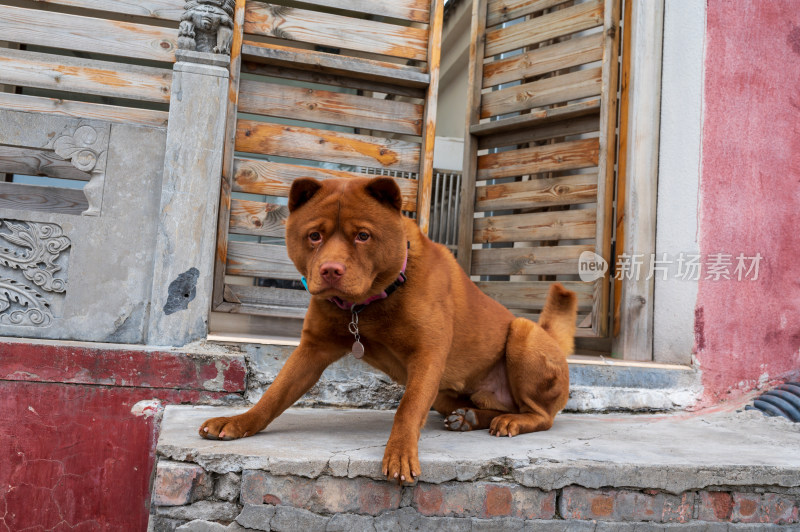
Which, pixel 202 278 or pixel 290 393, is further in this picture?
pixel 202 278

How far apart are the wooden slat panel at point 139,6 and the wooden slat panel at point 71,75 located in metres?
0.35

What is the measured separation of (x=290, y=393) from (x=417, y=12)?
125 inches

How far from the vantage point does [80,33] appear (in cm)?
404

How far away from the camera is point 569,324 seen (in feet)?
10.4

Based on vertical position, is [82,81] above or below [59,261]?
above

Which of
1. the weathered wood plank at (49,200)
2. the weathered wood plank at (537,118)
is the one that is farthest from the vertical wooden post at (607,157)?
the weathered wood plank at (49,200)

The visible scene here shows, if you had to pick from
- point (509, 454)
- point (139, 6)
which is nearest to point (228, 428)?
point (509, 454)

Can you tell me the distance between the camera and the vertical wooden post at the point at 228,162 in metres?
4.05

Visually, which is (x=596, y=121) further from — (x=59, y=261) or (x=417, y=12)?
(x=59, y=261)

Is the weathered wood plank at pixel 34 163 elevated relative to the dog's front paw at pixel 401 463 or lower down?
elevated

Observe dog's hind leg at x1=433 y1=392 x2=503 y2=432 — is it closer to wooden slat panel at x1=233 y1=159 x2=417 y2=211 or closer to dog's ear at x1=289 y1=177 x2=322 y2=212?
dog's ear at x1=289 y1=177 x2=322 y2=212

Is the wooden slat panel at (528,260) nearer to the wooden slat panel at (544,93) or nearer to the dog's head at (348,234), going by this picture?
the wooden slat panel at (544,93)

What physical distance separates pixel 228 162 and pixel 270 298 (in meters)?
0.95

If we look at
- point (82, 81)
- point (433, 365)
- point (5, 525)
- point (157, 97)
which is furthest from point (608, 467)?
point (82, 81)
